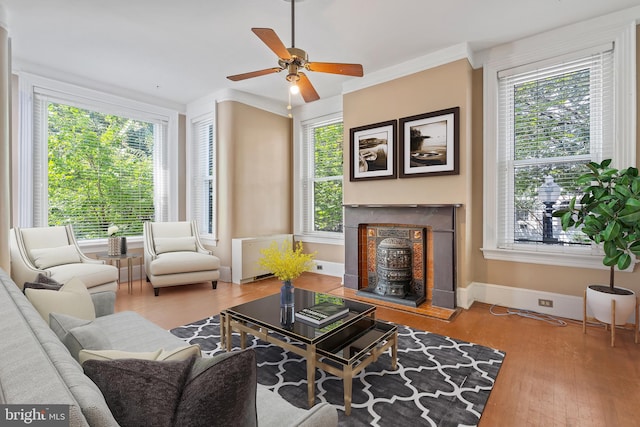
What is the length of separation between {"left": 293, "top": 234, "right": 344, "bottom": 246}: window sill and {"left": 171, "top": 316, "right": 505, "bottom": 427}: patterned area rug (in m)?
2.42

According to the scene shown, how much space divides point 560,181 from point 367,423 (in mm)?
3130

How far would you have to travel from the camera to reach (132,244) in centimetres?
491

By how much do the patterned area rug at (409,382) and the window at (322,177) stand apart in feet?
9.06

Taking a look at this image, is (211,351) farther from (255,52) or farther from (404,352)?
(255,52)

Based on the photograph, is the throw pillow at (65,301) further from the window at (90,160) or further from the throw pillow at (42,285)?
the window at (90,160)

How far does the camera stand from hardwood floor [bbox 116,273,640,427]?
69.9 inches

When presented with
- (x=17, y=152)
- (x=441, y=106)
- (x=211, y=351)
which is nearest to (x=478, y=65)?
(x=441, y=106)

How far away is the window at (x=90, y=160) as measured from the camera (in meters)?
3.97

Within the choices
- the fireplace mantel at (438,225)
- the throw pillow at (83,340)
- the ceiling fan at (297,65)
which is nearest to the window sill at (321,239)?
the fireplace mantel at (438,225)

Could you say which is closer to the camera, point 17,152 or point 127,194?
point 17,152

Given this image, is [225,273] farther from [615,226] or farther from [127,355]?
[615,226]

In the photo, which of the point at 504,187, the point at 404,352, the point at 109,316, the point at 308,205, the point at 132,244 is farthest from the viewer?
the point at 308,205

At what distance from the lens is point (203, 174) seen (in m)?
5.38

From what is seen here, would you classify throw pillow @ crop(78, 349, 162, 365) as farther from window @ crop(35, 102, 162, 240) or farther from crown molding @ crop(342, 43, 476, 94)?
window @ crop(35, 102, 162, 240)
